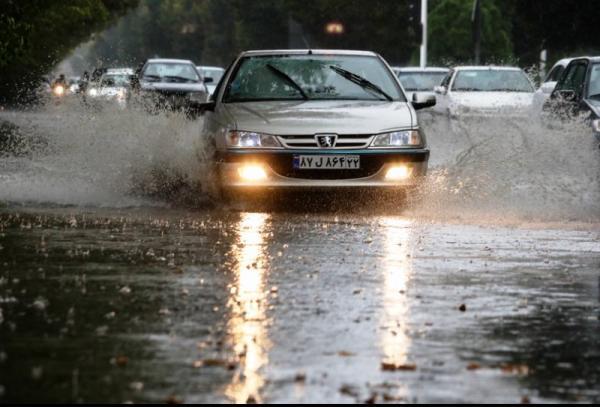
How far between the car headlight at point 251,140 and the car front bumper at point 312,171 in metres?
0.07

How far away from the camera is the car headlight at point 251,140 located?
14.6m

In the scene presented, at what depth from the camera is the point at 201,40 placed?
451ft

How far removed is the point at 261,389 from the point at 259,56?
400 inches

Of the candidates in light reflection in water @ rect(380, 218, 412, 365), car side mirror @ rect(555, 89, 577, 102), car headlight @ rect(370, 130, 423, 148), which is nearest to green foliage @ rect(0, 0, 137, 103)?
car side mirror @ rect(555, 89, 577, 102)

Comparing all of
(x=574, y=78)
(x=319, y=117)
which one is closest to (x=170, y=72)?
(x=574, y=78)

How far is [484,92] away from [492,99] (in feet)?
2.33

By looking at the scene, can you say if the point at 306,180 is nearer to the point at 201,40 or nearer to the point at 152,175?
the point at 152,175

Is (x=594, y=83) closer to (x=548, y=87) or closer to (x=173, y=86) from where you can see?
(x=548, y=87)

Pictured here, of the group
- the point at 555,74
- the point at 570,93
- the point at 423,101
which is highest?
the point at 555,74

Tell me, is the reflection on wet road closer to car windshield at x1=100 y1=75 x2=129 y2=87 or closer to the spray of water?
the spray of water

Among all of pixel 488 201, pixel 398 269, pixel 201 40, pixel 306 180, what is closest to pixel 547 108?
pixel 488 201

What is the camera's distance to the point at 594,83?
21.0 metres

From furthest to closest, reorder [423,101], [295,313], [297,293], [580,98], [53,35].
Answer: [53,35] < [580,98] < [423,101] < [297,293] < [295,313]

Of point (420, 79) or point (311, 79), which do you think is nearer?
point (311, 79)
